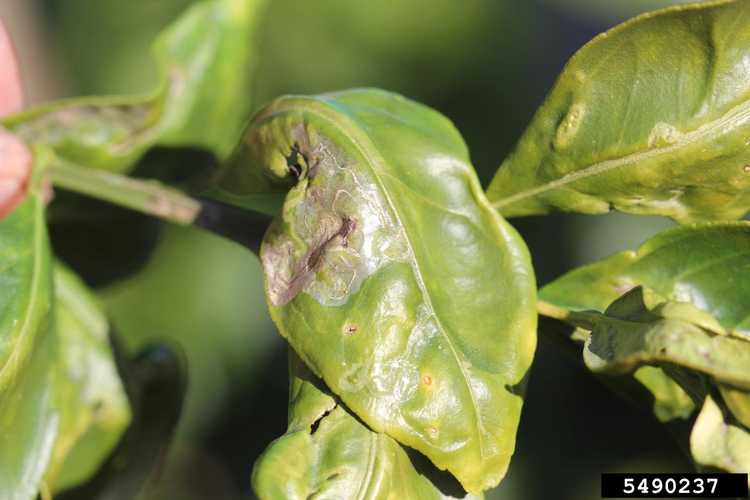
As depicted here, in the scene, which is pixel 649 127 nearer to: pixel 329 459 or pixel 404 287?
pixel 404 287

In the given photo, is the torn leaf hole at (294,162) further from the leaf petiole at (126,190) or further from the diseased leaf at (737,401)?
the diseased leaf at (737,401)

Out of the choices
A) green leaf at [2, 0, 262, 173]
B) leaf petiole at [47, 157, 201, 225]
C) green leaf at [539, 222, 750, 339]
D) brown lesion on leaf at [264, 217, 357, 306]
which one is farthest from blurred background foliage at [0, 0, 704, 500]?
brown lesion on leaf at [264, 217, 357, 306]

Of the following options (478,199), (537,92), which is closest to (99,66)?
(537,92)

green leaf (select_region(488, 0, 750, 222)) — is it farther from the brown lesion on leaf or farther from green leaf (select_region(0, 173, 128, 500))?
green leaf (select_region(0, 173, 128, 500))

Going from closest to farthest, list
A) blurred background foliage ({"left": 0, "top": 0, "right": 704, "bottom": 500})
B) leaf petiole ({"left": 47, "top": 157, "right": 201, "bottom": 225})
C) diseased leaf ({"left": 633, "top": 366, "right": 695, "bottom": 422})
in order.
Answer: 1. diseased leaf ({"left": 633, "top": 366, "right": 695, "bottom": 422})
2. leaf petiole ({"left": 47, "top": 157, "right": 201, "bottom": 225})
3. blurred background foliage ({"left": 0, "top": 0, "right": 704, "bottom": 500})

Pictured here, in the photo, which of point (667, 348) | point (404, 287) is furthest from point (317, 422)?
point (667, 348)
